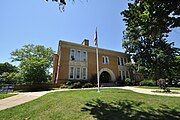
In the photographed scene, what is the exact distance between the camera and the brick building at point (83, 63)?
92.1 ft

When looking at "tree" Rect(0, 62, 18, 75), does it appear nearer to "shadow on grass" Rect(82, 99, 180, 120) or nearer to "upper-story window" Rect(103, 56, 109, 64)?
"upper-story window" Rect(103, 56, 109, 64)

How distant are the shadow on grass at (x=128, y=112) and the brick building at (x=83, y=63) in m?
18.7

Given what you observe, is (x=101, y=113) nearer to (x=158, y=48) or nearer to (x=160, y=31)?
(x=160, y=31)

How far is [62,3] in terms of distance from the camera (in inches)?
293

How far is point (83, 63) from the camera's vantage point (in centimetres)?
3020

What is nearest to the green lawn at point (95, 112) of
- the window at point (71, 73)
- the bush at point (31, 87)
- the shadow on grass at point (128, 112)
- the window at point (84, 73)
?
the shadow on grass at point (128, 112)

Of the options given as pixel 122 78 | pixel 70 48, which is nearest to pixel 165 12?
pixel 70 48

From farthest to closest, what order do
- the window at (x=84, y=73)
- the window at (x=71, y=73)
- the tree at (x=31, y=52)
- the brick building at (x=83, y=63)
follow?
the tree at (x=31, y=52) → the window at (x=84, y=73) → the window at (x=71, y=73) → the brick building at (x=83, y=63)

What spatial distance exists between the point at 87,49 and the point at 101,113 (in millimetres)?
23958

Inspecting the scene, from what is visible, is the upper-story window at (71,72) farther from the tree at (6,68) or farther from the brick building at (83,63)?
the tree at (6,68)

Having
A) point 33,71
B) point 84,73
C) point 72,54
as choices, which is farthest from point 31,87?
point 84,73

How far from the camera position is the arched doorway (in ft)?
110

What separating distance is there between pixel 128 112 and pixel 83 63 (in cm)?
2232

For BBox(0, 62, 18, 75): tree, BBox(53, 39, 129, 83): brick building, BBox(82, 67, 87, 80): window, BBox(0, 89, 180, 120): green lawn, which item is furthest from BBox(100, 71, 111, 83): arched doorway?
BBox(0, 62, 18, 75): tree
